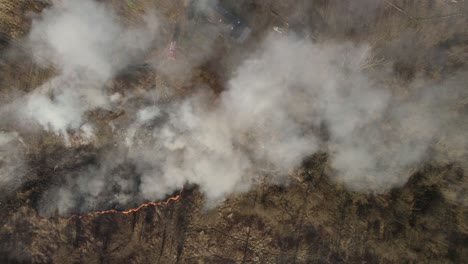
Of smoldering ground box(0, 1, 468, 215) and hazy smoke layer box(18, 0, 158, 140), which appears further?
hazy smoke layer box(18, 0, 158, 140)

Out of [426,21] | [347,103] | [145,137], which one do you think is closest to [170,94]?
[145,137]

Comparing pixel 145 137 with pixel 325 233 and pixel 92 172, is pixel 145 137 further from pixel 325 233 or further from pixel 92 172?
pixel 325 233

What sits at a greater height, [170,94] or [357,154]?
[170,94]

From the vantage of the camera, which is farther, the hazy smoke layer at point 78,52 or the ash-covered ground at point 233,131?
the hazy smoke layer at point 78,52

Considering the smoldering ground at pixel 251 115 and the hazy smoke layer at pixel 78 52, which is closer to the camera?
the smoldering ground at pixel 251 115

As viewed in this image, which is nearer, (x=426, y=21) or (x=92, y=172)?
(x=92, y=172)
